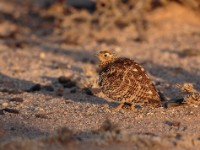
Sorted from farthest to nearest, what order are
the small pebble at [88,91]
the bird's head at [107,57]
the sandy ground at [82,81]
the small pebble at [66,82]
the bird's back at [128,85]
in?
the small pebble at [66,82], the small pebble at [88,91], the bird's head at [107,57], the bird's back at [128,85], the sandy ground at [82,81]

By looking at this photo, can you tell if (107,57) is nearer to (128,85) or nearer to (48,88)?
(128,85)

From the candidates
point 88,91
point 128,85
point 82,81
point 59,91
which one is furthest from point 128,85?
point 82,81

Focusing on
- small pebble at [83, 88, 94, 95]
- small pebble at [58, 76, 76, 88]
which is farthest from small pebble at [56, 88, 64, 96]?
small pebble at [83, 88, 94, 95]

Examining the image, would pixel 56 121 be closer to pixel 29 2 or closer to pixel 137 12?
pixel 137 12

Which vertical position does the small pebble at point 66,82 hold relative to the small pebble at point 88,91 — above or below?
above

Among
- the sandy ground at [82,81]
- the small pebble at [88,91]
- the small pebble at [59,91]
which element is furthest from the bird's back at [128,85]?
the small pebble at [59,91]

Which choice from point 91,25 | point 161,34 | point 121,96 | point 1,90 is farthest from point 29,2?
point 121,96

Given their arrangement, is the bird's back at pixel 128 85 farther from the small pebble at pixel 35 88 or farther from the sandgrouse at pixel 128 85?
the small pebble at pixel 35 88
